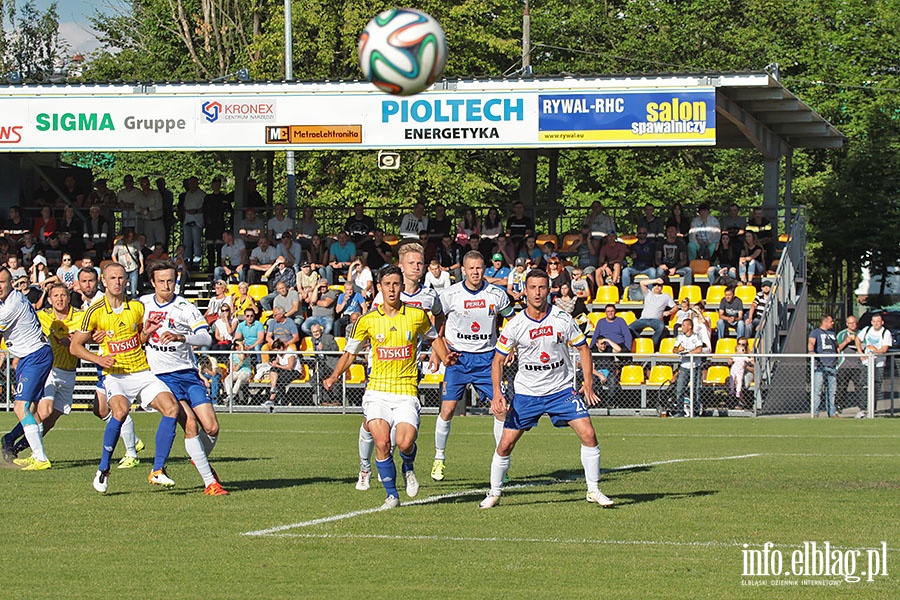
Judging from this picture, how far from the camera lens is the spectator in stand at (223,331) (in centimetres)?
2447

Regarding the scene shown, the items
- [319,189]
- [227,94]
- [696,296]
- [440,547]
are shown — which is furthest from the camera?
[319,189]

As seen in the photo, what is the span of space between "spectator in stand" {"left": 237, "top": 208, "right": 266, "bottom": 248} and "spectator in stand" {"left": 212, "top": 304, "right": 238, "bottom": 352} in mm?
→ 3057

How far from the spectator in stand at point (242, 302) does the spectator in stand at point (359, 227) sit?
9.19 ft

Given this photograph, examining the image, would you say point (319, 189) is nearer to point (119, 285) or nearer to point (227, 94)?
point (227, 94)

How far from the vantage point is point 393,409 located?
35.1ft

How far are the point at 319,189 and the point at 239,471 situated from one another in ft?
116

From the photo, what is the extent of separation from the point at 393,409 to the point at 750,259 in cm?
1600

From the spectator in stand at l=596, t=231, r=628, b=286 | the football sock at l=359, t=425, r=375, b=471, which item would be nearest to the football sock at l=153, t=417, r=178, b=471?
the football sock at l=359, t=425, r=375, b=471

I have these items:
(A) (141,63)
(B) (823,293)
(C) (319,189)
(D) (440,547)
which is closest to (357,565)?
(D) (440,547)

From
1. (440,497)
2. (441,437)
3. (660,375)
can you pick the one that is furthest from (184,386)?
(660,375)

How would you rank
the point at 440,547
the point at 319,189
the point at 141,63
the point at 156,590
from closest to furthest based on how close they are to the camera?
the point at 156,590 → the point at 440,547 → the point at 319,189 → the point at 141,63

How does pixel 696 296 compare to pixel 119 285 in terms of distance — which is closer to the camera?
pixel 119 285

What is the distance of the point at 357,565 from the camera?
828cm

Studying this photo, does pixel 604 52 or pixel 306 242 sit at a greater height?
pixel 604 52
